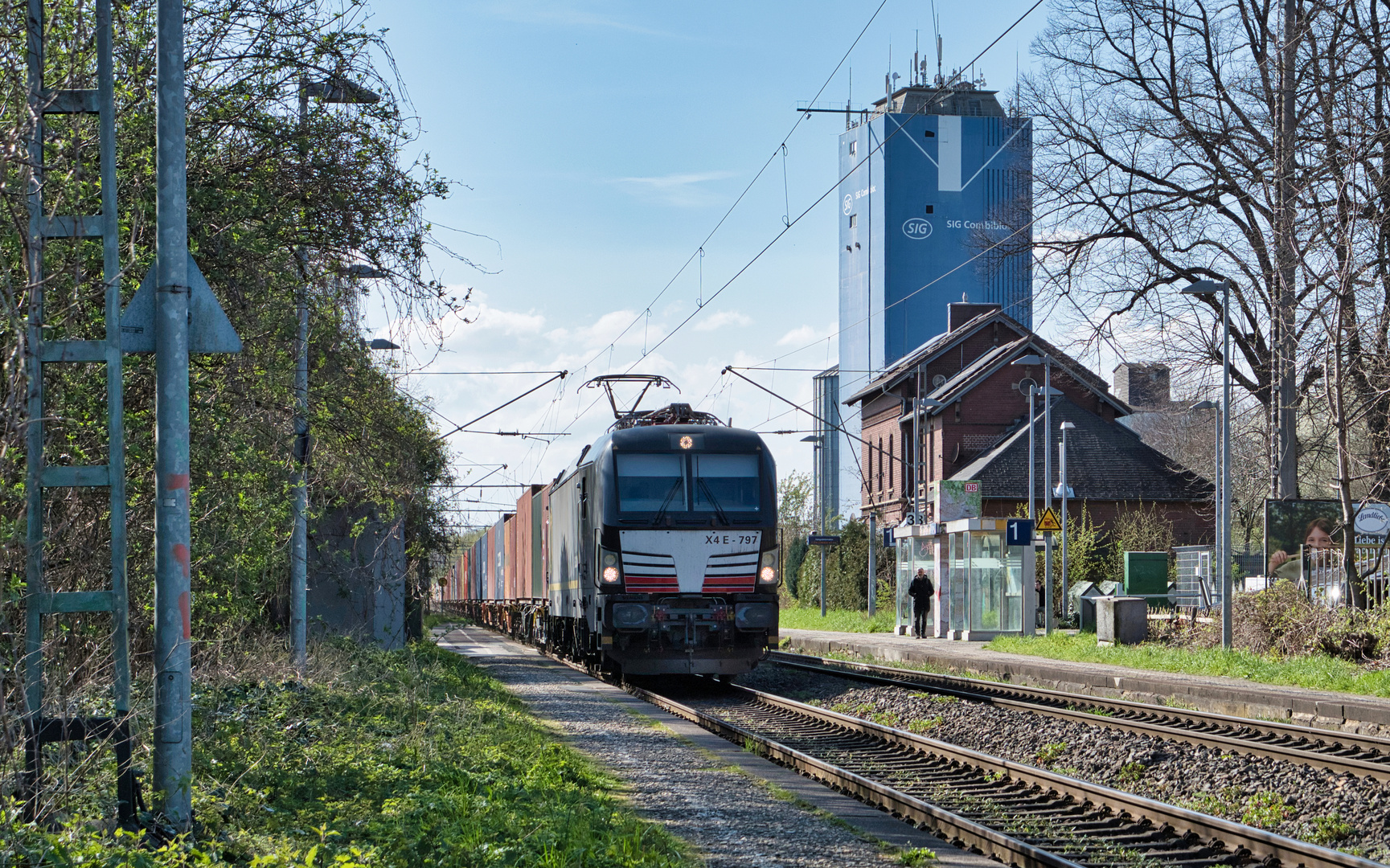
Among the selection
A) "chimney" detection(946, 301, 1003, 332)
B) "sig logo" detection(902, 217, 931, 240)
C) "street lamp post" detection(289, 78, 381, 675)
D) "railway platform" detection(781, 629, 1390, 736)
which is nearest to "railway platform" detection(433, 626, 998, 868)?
"street lamp post" detection(289, 78, 381, 675)

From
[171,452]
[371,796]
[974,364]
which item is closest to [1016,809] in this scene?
[371,796]

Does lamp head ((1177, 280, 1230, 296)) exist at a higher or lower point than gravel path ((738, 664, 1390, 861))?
higher

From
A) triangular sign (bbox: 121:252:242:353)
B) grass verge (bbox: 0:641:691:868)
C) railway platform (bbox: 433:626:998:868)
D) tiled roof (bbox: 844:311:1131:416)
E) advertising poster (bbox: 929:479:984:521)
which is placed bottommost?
railway platform (bbox: 433:626:998:868)

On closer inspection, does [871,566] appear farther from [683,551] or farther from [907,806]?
[907,806]

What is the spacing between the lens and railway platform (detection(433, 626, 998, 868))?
7.80 metres

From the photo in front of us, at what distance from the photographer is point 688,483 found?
1847cm

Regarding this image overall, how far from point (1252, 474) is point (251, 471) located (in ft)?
120

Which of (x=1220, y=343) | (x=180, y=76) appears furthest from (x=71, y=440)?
(x=1220, y=343)

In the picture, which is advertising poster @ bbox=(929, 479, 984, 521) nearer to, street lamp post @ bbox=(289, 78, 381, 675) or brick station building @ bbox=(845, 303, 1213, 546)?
brick station building @ bbox=(845, 303, 1213, 546)

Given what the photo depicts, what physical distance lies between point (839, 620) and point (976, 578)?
11428 mm

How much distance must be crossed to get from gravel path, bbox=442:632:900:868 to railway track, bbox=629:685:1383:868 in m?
0.69

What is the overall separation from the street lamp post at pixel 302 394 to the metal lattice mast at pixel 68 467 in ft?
11.6

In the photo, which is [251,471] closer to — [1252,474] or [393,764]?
[393,764]

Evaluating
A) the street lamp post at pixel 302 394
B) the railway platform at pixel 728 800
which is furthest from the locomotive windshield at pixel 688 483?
the street lamp post at pixel 302 394
